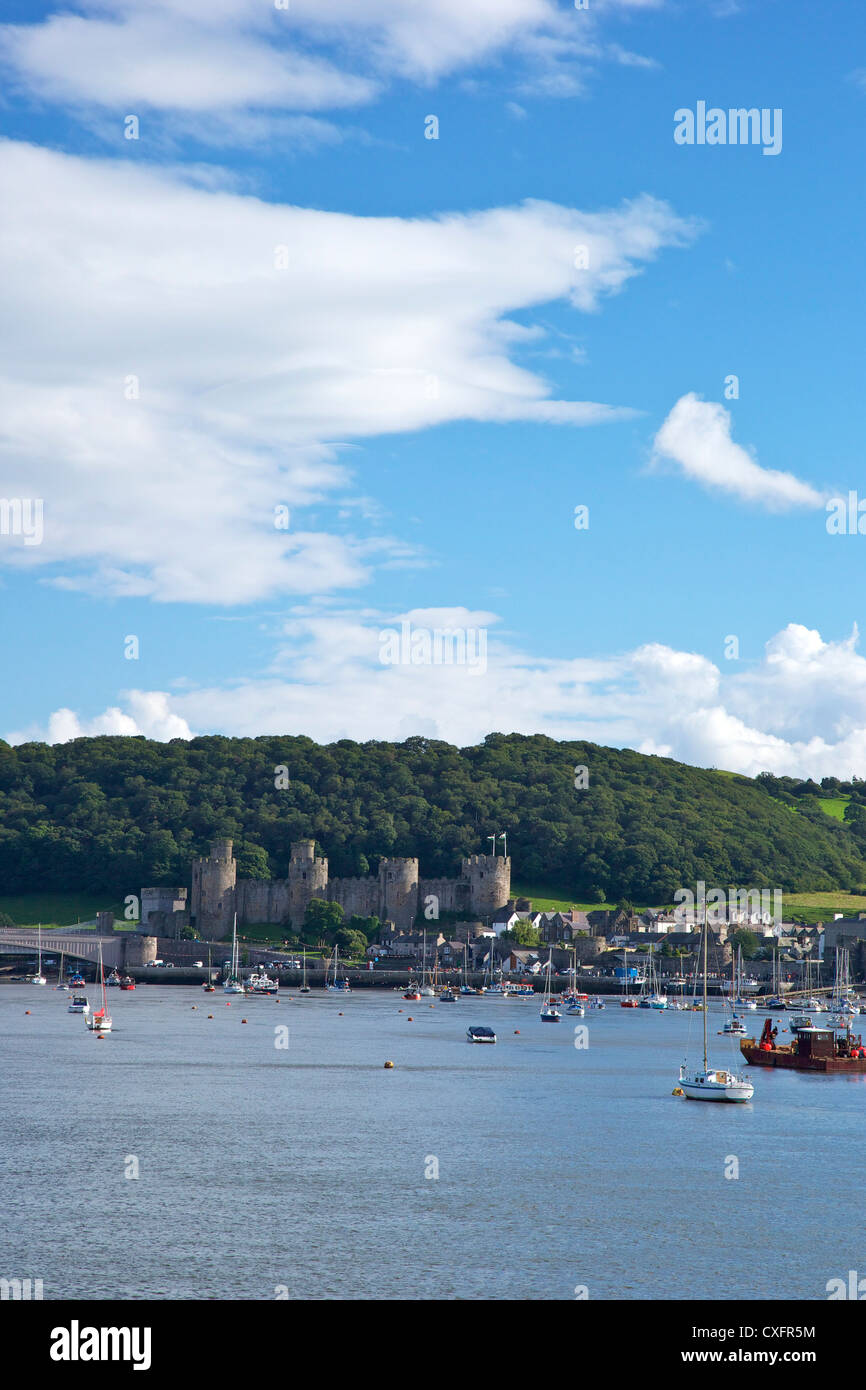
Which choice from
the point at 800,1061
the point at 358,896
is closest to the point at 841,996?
the point at 358,896

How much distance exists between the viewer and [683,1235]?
118 ft

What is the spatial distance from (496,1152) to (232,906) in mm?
134992

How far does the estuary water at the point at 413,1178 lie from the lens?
32.0m

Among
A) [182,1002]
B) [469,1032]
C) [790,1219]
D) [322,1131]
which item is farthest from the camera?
[182,1002]

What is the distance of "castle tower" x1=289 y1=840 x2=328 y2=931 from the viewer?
178750 mm

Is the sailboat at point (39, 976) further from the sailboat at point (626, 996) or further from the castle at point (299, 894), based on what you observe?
the sailboat at point (626, 996)

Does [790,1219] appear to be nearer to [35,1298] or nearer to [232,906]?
[35,1298]

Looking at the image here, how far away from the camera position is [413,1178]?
139 ft

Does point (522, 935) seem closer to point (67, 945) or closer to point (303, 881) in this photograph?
point (303, 881)

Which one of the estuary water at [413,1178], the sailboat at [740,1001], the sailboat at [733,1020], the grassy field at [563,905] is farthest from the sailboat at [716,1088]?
the grassy field at [563,905]

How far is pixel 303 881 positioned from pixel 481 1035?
303ft

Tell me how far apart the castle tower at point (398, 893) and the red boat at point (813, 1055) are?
102805mm
